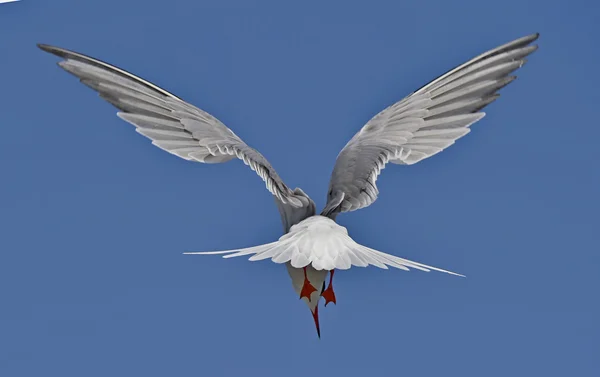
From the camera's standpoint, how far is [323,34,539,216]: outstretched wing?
21.3 ft

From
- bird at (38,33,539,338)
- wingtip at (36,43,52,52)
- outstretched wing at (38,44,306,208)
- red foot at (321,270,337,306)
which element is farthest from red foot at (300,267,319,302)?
wingtip at (36,43,52,52)

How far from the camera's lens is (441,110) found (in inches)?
262

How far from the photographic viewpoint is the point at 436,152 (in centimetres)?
645

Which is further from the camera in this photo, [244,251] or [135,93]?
[135,93]

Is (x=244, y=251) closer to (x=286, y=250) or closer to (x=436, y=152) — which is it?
(x=286, y=250)

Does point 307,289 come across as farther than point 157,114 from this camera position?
No

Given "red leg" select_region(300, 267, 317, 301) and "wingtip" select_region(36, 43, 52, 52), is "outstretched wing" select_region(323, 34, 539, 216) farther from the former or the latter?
"wingtip" select_region(36, 43, 52, 52)

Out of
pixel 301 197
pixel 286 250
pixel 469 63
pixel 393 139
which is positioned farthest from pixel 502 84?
pixel 286 250

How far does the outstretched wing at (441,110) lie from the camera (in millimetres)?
6484

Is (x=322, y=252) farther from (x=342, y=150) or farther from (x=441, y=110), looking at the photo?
(x=441, y=110)

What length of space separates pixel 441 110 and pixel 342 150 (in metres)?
0.59

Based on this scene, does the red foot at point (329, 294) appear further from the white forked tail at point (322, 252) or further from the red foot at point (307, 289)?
the white forked tail at point (322, 252)

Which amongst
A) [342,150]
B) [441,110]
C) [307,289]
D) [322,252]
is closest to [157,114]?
[342,150]

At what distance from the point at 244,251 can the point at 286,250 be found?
9.3 inches
